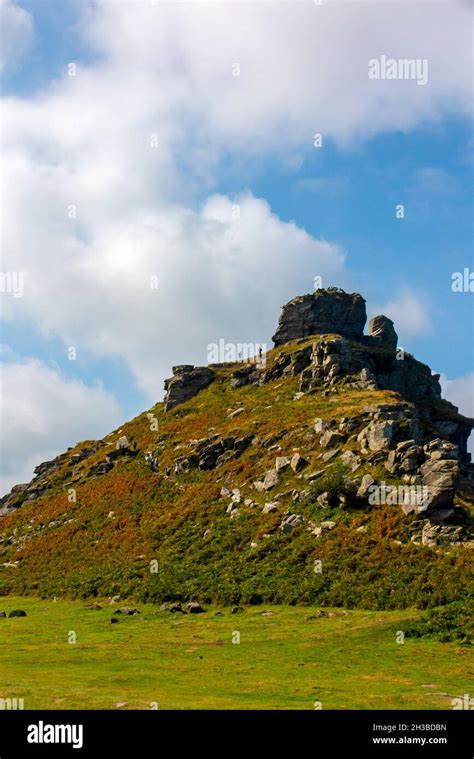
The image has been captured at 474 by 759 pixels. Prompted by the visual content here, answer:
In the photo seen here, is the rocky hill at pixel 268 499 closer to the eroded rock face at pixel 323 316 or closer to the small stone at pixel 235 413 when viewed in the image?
the small stone at pixel 235 413

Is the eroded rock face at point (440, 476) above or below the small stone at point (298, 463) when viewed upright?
Result: below

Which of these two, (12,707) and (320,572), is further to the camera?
(320,572)

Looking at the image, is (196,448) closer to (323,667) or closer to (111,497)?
(111,497)

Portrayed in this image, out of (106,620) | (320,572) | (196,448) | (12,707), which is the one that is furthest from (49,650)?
(196,448)

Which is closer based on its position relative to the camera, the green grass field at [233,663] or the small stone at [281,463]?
the green grass field at [233,663]

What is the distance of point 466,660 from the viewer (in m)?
30.3

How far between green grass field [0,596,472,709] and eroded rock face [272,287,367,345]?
287 ft

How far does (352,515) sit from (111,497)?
4077cm

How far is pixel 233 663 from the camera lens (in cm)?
3070

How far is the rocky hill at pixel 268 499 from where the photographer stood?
156 feet

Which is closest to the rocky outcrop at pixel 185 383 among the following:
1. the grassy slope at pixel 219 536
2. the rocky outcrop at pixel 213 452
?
the grassy slope at pixel 219 536

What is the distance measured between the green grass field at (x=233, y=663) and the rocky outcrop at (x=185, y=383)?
70.7m

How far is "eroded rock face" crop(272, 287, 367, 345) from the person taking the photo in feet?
420

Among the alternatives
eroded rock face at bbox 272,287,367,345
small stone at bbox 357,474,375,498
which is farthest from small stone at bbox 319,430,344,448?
eroded rock face at bbox 272,287,367,345
